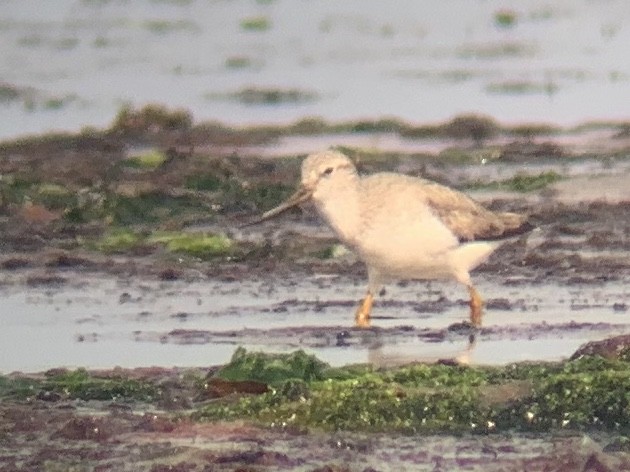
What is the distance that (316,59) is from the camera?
1861 centimetres

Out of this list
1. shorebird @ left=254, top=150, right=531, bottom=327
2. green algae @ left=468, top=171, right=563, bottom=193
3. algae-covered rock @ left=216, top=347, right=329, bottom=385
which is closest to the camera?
algae-covered rock @ left=216, top=347, right=329, bottom=385

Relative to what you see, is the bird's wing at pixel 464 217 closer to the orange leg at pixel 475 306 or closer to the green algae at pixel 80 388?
the orange leg at pixel 475 306

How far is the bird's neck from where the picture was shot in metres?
8.78

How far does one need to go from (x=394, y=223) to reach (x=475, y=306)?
528 mm

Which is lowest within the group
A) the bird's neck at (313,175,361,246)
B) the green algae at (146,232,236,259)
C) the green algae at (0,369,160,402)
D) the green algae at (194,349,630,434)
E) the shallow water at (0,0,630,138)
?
the green algae at (194,349,630,434)

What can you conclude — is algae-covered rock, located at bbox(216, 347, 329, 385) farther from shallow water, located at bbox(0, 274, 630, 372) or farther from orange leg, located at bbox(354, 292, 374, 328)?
orange leg, located at bbox(354, 292, 374, 328)

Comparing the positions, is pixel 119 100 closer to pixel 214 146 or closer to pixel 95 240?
pixel 214 146

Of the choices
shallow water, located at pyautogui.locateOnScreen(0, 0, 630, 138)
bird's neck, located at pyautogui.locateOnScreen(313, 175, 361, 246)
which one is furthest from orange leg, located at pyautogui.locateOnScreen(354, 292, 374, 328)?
shallow water, located at pyautogui.locateOnScreen(0, 0, 630, 138)

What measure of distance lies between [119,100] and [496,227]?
795cm

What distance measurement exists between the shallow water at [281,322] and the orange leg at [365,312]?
5cm

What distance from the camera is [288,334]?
8.39 meters

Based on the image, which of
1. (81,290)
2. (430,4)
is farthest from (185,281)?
(430,4)

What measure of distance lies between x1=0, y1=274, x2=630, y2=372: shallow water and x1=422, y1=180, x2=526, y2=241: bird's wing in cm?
34

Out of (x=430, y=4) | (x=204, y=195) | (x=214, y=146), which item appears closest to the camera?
(x=204, y=195)
